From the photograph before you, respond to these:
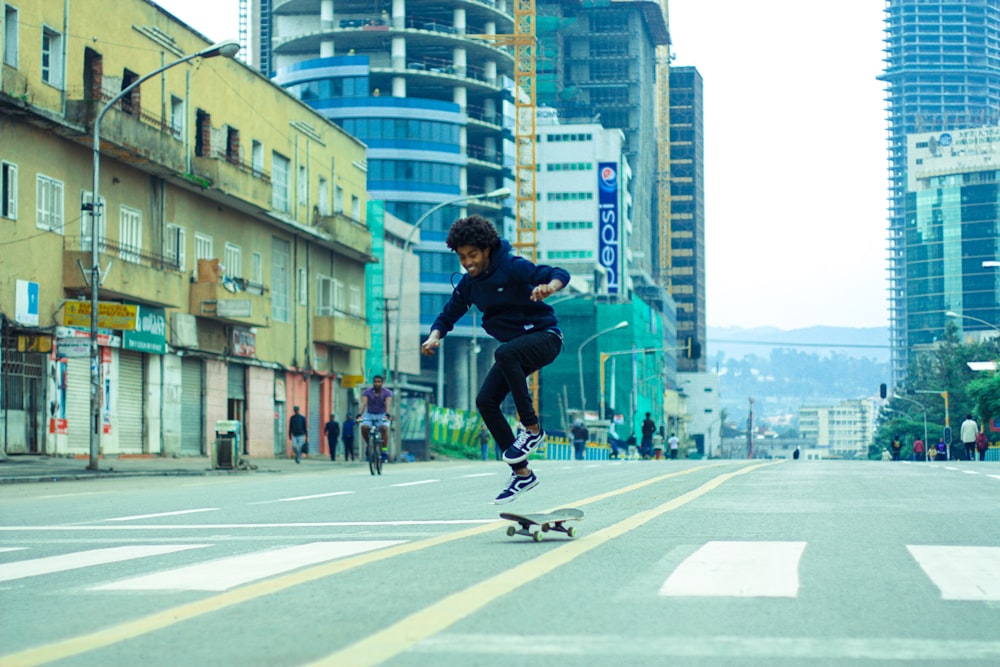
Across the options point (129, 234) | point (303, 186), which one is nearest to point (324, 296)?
point (303, 186)

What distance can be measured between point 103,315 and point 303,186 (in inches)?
986

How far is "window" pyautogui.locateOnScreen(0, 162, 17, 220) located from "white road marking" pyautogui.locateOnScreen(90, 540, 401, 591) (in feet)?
89.3

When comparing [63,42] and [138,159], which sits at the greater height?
[63,42]

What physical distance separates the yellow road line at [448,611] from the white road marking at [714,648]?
118 mm

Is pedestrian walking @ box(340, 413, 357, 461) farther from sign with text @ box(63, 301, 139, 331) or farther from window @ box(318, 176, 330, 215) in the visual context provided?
sign with text @ box(63, 301, 139, 331)

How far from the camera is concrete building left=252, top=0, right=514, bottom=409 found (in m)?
111

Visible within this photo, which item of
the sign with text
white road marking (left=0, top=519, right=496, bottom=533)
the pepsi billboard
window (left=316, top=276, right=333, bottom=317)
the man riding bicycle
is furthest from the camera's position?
the pepsi billboard

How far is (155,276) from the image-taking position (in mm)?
40344

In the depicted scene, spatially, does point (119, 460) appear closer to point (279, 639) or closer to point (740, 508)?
point (740, 508)

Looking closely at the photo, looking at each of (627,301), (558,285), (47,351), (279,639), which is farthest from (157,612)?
(627,301)

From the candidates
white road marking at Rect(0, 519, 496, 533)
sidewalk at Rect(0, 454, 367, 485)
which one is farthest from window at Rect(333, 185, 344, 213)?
white road marking at Rect(0, 519, 496, 533)

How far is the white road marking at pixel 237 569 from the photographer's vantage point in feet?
22.2

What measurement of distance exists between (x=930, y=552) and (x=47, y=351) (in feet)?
98.3

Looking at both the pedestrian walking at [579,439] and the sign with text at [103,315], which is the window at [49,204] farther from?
the pedestrian walking at [579,439]
